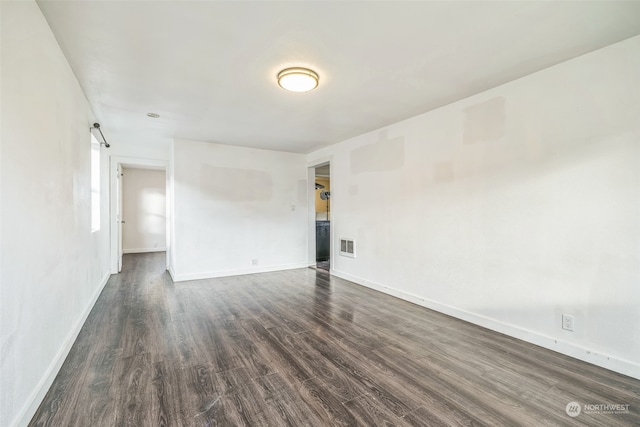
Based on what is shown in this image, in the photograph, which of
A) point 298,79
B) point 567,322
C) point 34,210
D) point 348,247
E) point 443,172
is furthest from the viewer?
point 348,247

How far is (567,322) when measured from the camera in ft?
7.69

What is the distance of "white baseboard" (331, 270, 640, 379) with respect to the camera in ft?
6.79

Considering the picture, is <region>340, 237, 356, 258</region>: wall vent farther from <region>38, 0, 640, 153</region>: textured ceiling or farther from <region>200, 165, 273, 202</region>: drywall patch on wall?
<region>38, 0, 640, 153</region>: textured ceiling

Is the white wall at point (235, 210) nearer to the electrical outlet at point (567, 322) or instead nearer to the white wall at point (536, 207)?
the white wall at point (536, 207)

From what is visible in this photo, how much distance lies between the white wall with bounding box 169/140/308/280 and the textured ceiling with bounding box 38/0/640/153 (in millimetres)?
1682

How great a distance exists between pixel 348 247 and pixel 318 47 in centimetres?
337

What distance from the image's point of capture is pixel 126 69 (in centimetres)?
245

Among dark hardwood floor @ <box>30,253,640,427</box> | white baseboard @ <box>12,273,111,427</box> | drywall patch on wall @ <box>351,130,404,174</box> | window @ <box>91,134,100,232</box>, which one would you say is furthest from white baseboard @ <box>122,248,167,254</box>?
drywall patch on wall @ <box>351,130,404,174</box>

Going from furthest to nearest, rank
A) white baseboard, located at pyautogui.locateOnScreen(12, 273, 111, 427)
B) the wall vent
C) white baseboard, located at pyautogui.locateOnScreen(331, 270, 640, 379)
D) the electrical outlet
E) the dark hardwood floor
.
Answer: the wall vent, the electrical outlet, white baseboard, located at pyautogui.locateOnScreen(331, 270, 640, 379), the dark hardwood floor, white baseboard, located at pyautogui.locateOnScreen(12, 273, 111, 427)

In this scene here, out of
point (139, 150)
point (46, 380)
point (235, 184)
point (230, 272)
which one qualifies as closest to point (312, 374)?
point (46, 380)

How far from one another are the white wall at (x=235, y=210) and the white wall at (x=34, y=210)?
213 cm

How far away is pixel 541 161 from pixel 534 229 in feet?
2.00

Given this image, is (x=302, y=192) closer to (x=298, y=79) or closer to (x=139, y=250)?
(x=298, y=79)

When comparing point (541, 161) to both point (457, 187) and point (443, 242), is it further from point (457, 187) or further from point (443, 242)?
point (443, 242)
